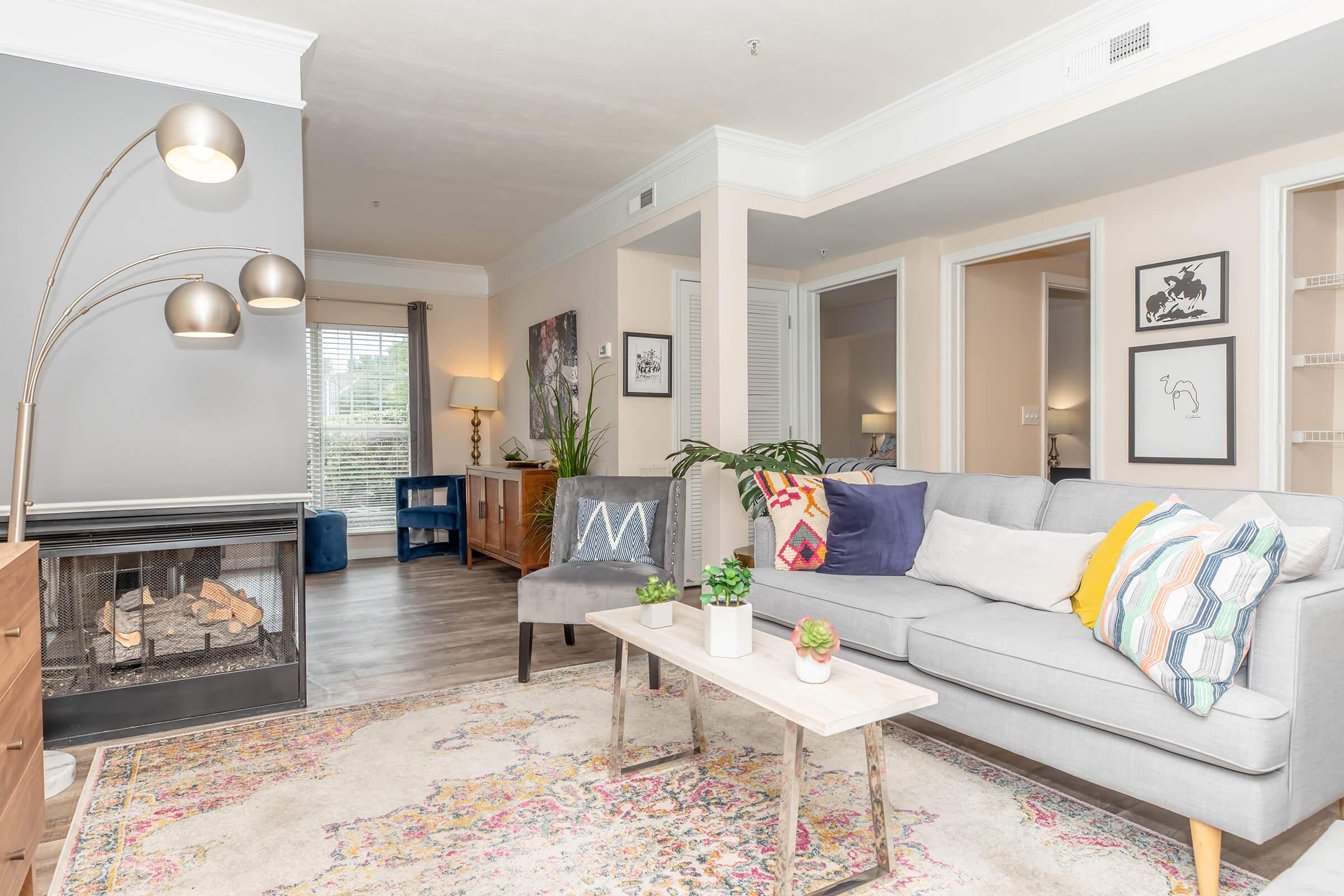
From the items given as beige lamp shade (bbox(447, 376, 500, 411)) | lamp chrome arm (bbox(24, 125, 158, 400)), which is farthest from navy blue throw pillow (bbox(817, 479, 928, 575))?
beige lamp shade (bbox(447, 376, 500, 411))

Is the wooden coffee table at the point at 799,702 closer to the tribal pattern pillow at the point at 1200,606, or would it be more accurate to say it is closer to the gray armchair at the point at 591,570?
the tribal pattern pillow at the point at 1200,606

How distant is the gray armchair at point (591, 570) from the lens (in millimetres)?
3375

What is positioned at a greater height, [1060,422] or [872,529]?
[1060,422]

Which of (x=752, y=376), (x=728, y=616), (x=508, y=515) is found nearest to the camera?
(x=728, y=616)

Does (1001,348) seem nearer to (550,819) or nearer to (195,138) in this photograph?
(550,819)

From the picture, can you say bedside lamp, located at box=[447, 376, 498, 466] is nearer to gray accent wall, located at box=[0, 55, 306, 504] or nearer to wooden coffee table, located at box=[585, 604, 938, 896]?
gray accent wall, located at box=[0, 55, 306, 504]

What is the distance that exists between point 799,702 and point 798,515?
5.40 ft

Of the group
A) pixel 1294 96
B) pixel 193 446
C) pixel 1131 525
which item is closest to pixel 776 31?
pixel 1294 96

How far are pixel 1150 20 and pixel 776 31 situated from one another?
133 cm

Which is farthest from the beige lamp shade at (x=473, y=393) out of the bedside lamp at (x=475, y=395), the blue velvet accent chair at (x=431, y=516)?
the blue velvet accent chair at (x=431, y=516)

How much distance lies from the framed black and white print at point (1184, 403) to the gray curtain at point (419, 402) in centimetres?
533

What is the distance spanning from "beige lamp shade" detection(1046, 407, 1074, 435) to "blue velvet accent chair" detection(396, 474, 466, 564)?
210 inches

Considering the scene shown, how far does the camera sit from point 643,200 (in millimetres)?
4816

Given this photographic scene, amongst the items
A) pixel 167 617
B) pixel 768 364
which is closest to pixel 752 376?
pixel 768 364
